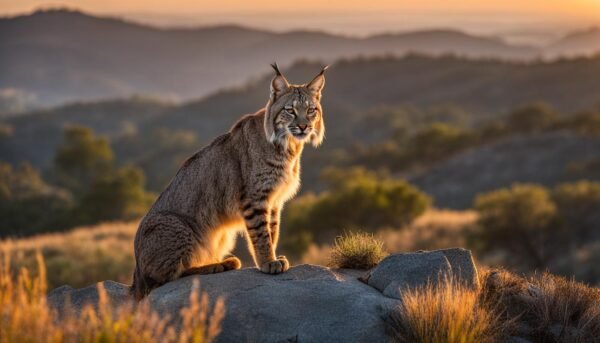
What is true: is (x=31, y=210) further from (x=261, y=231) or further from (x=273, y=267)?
(x=273, y=267)

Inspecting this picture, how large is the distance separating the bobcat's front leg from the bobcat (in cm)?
1

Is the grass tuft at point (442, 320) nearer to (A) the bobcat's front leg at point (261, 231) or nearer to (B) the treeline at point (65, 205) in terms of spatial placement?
(A) the bobcat's front leg at point (261, 231)

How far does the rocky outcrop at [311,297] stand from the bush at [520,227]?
31.4 metres

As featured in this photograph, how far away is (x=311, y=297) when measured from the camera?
28.1 feet

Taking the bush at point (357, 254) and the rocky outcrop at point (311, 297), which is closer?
the rocky outcrop at point (311, 297)

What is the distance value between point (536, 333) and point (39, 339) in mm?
5830

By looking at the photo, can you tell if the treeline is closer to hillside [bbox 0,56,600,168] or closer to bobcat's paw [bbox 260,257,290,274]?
bobcat's paw [bbox 260,257,290,274]

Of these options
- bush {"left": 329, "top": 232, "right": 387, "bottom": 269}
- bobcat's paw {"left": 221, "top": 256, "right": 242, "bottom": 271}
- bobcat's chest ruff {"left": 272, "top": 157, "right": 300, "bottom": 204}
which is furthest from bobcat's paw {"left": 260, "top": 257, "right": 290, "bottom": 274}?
bush {"left": 329, "top": 232, "right": 387, "bottom": 269}

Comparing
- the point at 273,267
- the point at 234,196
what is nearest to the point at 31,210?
the point at 234,196

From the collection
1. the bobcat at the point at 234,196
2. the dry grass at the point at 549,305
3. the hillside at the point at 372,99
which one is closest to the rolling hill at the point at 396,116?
the hillside at the point at 372,99

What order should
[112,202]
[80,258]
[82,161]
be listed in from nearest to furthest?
[80,258], [112,202], [82,161]

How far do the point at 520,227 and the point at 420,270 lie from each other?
112ft

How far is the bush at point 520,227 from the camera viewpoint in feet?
132

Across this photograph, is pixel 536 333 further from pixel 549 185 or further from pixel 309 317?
pixel 549 185
